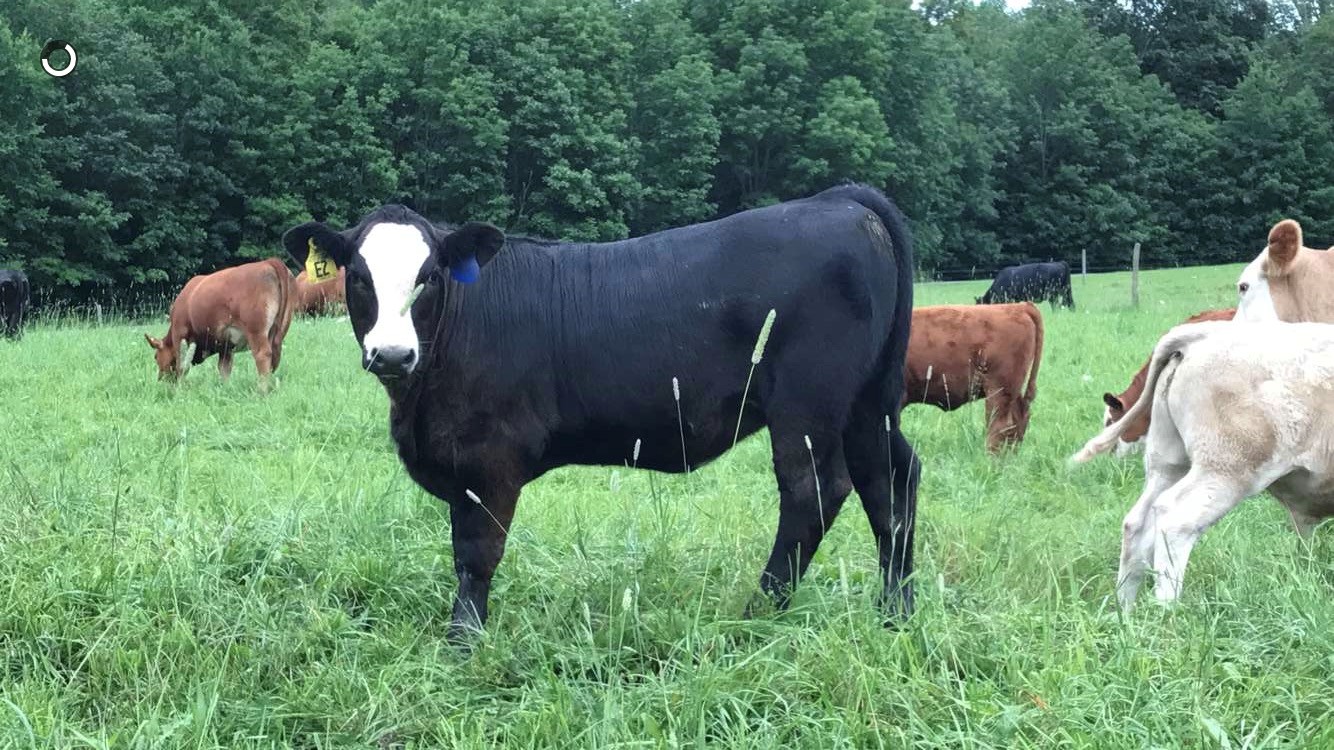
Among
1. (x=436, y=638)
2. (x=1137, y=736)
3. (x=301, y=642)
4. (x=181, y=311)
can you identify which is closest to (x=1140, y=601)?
(x=1137, y=736)

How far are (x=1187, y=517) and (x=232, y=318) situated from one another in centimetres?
988

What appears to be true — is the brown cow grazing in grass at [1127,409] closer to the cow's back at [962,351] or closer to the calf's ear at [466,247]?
the cow's back at [962,351]

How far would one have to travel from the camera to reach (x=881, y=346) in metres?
4.16

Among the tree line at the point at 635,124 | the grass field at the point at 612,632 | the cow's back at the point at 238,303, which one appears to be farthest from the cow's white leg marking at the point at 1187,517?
the tree line at the point at 635,124

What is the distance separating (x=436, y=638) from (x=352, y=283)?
125 centimetres

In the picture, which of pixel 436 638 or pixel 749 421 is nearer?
pixel 436 638

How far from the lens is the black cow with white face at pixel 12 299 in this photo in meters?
18.8

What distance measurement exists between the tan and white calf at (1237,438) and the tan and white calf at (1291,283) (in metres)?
2.22

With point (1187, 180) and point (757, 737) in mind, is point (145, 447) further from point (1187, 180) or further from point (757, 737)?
point (1187, 180)

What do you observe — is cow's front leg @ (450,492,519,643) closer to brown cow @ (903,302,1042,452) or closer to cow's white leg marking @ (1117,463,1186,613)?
cow's white leg marking @ (1117,463,1186,613)

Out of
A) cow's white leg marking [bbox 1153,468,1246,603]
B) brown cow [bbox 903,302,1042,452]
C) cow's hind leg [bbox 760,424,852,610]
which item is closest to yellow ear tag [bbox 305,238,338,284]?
cow's hind leg [bbox 760,424,852,610]

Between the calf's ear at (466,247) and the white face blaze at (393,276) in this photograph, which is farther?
the calf's ear at (466,247)

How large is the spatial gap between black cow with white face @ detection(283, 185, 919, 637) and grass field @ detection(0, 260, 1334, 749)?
316mm

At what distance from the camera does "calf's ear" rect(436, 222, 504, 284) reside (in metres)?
4.12
